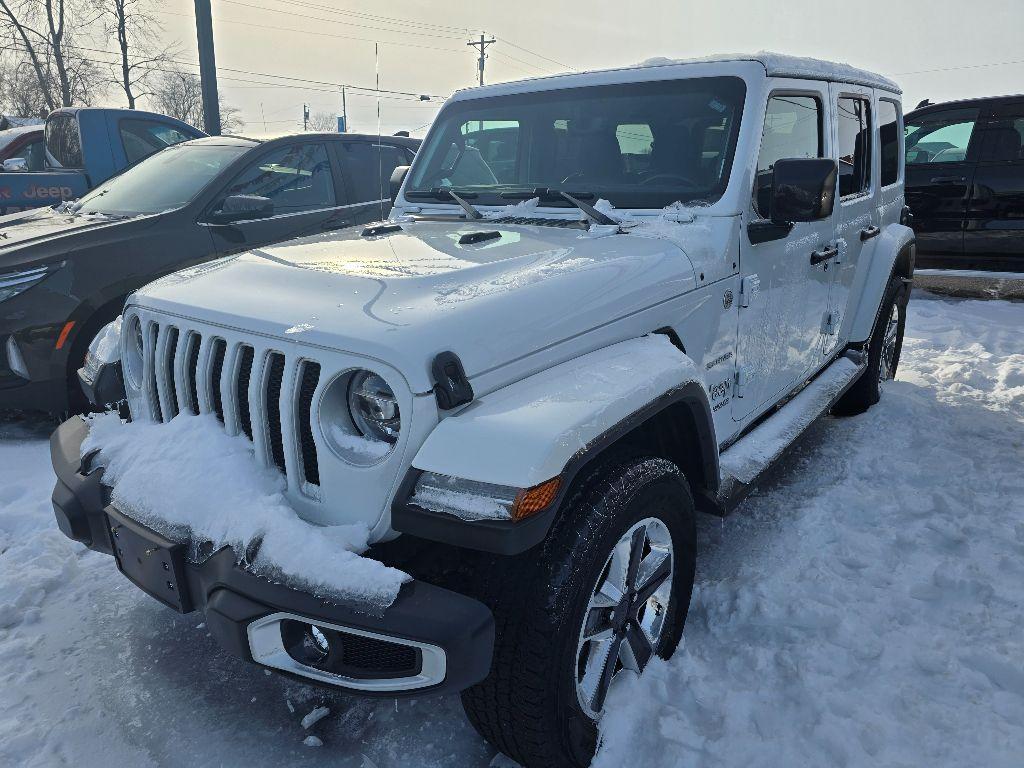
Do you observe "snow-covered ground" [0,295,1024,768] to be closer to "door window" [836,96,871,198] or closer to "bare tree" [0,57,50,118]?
"door window" [836,96,871,198]

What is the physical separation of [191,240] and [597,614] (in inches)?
157

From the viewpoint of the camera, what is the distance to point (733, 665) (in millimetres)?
2475

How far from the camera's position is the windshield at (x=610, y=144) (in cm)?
295

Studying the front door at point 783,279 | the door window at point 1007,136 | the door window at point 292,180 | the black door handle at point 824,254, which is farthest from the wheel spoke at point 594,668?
the door window at point 1007,136

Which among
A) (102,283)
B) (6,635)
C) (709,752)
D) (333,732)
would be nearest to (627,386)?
(709,752)

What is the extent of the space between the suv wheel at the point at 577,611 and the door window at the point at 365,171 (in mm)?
4352

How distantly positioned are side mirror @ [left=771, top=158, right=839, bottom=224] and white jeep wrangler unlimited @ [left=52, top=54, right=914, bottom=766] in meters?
0.01

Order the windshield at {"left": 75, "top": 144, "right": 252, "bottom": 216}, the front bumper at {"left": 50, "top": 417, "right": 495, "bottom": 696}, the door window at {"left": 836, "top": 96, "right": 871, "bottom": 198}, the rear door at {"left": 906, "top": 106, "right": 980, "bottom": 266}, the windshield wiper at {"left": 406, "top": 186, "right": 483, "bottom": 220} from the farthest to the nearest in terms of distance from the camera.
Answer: the rear door at {"left": 906, "top": 106, "right": 980, "bottom": 266}, the windshield at {"left": 75, "top": 144, "right": 252, "bottom": 216}, the door window at {"left": 836, "top": 96, "right": 871, "bottom": 198}, the windshield wiper at {"left": 406, "top": 186, "right": 483, "bottom": 220}, the front bumper at {"left": 50, "top": 417, "right": 495, "bottom": 696}

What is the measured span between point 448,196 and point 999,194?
699 cm

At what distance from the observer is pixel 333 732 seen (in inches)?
89.5

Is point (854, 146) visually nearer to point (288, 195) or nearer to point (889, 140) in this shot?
Answer: point (889, 140)

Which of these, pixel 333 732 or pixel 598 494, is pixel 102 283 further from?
pixel 598 494

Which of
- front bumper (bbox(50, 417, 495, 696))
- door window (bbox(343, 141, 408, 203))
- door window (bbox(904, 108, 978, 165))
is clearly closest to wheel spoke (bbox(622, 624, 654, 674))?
front bumper (bbox(50, 417, 495, 696))

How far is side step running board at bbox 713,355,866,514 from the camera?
2.76 meters
